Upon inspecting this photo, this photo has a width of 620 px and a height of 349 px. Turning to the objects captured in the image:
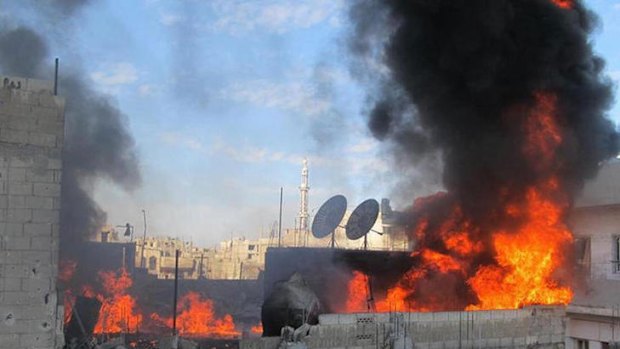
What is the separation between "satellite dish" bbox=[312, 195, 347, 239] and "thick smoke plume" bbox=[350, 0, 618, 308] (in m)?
4.84

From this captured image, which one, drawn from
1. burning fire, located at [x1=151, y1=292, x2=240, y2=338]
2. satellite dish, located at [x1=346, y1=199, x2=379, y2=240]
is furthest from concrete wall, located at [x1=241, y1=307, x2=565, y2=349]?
burning fire, located at [x1=151, y1=292, x2=240, y2=338]

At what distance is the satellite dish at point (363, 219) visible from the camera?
2606 cm

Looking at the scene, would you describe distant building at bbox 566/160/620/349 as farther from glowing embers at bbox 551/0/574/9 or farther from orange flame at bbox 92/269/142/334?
orange flame at bbox 92/269/142/334

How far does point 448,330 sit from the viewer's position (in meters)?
16.8

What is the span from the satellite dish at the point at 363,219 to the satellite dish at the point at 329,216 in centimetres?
74

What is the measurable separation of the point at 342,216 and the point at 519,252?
819 cm

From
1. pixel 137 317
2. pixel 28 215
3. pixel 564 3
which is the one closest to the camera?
pixel 28 215

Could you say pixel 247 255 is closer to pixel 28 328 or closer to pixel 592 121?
pixel 592 121

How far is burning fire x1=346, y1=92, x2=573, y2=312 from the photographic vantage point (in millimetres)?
20578

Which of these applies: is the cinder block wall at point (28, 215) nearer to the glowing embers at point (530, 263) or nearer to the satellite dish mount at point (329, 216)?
the glowing embers at point (530, 263)

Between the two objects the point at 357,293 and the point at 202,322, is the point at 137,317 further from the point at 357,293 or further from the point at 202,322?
the point at 357,293

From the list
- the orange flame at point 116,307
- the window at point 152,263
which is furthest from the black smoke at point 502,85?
Answer: the window at point 152,263

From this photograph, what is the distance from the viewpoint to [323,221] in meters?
27.3

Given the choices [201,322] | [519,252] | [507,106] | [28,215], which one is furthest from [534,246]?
[28,215]
